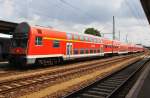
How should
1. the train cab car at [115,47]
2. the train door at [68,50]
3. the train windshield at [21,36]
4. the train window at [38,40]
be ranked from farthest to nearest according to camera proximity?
the train cab car at [115,47]
the train door at [68,50]
the train window at [38,40]
the train windshield at [21,36]

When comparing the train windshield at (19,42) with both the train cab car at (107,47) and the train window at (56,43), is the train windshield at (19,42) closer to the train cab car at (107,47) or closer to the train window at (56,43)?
the train window at (56,43)

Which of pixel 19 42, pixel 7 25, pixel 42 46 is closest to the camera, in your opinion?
pixel 19 42

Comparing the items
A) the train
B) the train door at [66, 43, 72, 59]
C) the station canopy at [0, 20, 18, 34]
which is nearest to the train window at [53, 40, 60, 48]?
the train

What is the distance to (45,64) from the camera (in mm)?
22719

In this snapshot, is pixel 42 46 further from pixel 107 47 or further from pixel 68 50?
pixel 107 47

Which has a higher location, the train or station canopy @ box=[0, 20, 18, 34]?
station canopy @ box=[0, 20, 18, 34]

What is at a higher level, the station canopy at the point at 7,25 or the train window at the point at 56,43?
the station canopy at the point at 7,25

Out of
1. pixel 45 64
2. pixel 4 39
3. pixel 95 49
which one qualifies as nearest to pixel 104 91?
pixel 45 64

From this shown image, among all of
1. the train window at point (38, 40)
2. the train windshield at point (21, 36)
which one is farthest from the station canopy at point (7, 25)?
the train window at point (38, 40)

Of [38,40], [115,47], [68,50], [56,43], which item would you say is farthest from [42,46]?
[115,47]

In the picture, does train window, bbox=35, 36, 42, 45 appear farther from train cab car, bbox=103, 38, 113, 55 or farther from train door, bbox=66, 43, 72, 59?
train cab car, bbox=103, 38, 113, 55

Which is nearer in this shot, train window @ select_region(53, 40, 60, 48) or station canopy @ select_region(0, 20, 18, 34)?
train window @ select_region(53, 40, 60, 48)

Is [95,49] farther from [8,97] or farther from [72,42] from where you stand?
[8,97]

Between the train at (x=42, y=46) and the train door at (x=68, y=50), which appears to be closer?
the train at (x=42, y=46)
